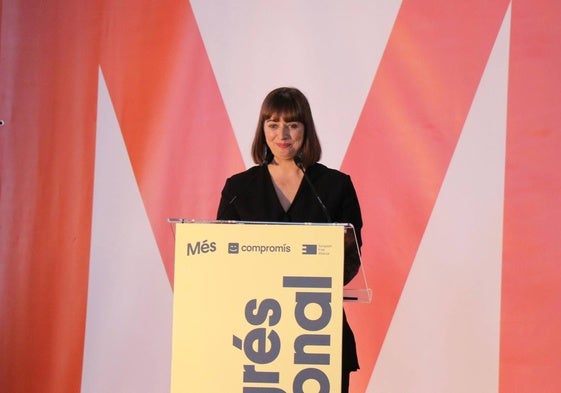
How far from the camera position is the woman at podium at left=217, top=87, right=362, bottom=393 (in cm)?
266

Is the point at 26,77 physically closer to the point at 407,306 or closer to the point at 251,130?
the point at 251,130

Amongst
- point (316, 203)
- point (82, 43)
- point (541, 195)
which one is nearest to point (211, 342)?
point (316, 203)

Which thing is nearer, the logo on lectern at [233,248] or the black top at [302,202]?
the logo on lectern at [233,248]

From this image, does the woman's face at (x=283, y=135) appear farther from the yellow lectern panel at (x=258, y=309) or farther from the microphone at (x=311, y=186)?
the yellow lectern panel at (x=258, y=309)

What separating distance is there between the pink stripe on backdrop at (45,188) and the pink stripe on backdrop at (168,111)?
161mm

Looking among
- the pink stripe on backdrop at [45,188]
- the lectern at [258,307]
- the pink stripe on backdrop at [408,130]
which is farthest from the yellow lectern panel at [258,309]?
the pink stripe on backdrop at [45,188]

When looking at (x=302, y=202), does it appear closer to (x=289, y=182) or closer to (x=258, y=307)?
(x=289, y=182)

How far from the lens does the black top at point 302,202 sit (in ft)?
8.65

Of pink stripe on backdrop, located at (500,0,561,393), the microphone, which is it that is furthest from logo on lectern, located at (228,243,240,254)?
pink stripe on backdrop, located at (500,0,561,393)

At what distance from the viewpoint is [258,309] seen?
7.07 feet

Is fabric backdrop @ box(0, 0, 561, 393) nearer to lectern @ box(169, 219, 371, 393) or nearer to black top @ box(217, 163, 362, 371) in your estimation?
black top @ box(217, 163, 362, 371)

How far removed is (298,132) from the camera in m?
2.79

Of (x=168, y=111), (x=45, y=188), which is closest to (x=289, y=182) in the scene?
(x=168, y=111)

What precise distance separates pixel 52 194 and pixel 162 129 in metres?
0.61
